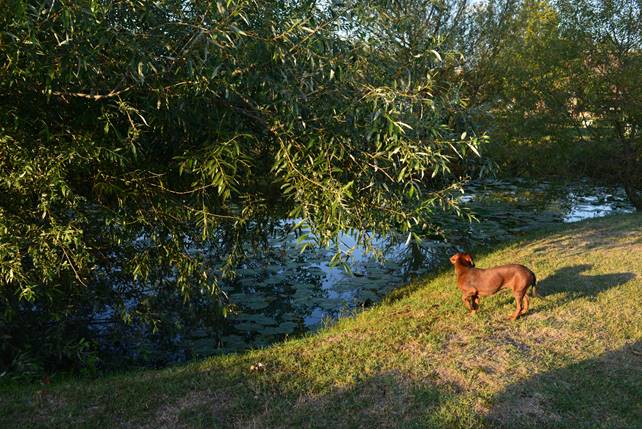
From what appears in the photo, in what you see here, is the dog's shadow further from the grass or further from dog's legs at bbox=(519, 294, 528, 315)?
dog's legs at bbox=(519, 294, 528, 315)

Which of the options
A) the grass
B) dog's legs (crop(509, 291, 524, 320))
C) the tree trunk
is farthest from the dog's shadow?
the tree trunk

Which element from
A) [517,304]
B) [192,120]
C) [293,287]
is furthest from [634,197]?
[192,120]

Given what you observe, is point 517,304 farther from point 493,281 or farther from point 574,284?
point 574,284

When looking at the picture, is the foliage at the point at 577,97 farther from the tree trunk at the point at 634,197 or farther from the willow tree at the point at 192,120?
the willow tree at the point at 192,120

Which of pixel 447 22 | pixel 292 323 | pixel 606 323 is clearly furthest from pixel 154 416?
pixel 447 22

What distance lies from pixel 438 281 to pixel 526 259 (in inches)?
68.6

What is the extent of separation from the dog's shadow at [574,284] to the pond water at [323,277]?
279 centimetres

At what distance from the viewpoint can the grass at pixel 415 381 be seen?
480 centimetres

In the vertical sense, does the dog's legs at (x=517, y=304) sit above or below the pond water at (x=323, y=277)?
above

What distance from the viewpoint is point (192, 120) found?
18.1ft

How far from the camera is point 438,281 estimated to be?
10.3 m

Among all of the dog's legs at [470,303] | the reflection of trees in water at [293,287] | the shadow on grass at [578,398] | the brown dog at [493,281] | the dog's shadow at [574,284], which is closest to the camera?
the shadow on grass at [578,398]

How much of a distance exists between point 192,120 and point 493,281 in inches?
161

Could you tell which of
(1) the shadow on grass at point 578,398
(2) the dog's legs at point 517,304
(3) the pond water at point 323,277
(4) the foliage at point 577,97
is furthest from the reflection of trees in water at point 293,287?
(4) the foliage at point 577,97
